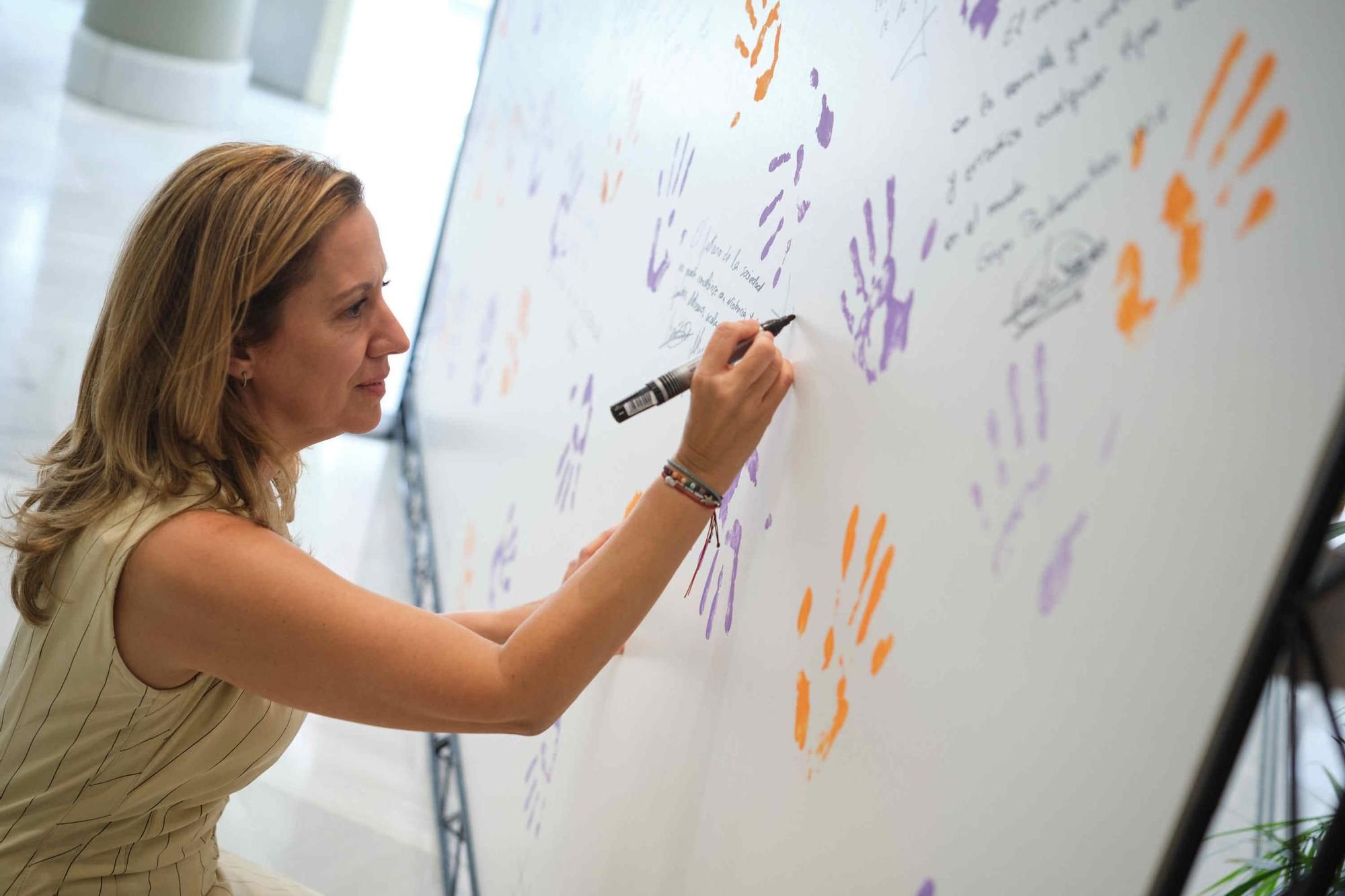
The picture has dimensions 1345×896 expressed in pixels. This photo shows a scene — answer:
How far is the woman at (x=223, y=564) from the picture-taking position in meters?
1.00

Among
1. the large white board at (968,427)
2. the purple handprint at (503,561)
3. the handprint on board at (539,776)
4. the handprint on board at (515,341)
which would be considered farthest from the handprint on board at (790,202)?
the handprint on board at (515,341)

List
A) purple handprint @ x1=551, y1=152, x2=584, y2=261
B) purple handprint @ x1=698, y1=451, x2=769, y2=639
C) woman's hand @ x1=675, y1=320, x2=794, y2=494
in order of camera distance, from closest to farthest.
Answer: woman's hand @ x1=675, y1=320, x2=794, y2=494
purple handprint @ x1=698, y1=451, x2=769, y2=639
purple handprint @ x1=551, y1=152, x2=584, y2=261

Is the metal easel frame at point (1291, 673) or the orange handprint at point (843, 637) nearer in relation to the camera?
the metal easel frame at point (1291, 673)

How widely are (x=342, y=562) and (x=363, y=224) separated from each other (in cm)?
201

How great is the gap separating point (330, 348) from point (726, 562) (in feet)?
1.43

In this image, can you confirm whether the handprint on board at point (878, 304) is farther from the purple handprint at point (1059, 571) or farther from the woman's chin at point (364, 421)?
the woman's chin at point (364, 421)

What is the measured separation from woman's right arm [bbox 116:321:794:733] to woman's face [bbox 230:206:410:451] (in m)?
0.20

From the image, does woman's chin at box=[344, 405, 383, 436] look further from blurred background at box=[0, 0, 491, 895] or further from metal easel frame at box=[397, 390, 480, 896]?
blurred background at box=[0, 0, 491, 895]

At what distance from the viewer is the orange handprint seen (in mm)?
832

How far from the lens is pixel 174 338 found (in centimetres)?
111

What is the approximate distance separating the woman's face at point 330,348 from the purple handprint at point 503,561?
0.68 meters
